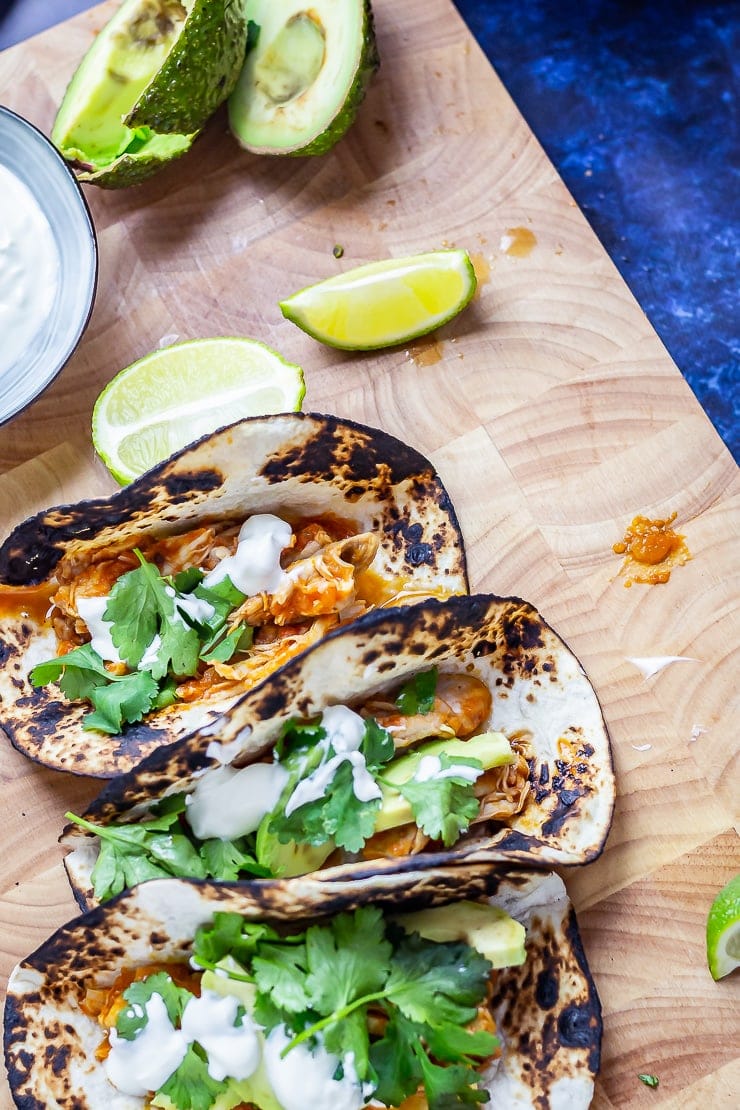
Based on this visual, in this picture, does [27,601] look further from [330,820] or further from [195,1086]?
[195,1086]

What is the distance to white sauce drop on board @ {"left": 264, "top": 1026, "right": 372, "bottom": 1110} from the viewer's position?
2520 mm

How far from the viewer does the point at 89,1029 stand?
8.88 ft

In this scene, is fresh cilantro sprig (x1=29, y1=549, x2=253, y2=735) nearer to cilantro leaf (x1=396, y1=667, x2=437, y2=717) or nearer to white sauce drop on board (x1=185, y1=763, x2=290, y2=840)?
white sauce drop on board (x1=185, y1=763, x2=290, y2=840)

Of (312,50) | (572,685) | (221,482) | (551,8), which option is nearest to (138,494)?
(221,482)

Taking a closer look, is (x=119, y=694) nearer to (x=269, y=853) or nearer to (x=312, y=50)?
(x=269, y=853)

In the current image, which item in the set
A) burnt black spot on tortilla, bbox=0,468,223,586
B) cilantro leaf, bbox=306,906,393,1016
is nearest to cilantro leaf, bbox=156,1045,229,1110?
cilantro leaf, bbox=306,906,393,1016

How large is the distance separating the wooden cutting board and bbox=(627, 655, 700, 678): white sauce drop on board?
0.05 feet

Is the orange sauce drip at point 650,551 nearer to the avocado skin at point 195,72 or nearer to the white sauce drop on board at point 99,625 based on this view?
the white sauce drop on board at point 99,625

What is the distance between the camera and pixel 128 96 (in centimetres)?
317

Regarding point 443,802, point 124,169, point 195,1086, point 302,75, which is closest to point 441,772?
point 443,802

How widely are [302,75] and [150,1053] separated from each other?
252 centimetres

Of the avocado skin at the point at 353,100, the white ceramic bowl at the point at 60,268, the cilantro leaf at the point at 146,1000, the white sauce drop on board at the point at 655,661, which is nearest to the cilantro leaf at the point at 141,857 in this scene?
the cilantro leaf at the point at 146,1000

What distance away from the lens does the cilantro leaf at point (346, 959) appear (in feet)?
8.24

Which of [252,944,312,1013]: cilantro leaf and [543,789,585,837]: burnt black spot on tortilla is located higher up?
[252,944,312,1013]: cilantro leaf
